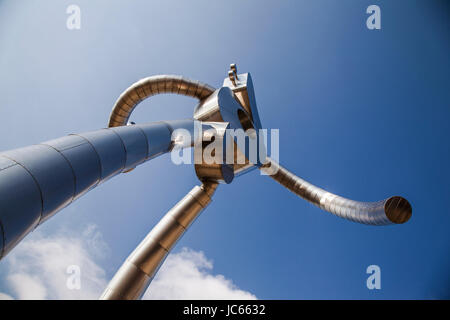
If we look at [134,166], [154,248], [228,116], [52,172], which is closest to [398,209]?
[228,116]

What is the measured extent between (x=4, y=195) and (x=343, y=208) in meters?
15.4

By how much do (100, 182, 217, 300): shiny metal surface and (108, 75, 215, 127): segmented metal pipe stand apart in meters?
9.17

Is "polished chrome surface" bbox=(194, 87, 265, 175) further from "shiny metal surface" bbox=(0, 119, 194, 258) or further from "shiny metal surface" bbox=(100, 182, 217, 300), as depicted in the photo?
"shiny metal surface" bbox=(0, 119, 194, 258)

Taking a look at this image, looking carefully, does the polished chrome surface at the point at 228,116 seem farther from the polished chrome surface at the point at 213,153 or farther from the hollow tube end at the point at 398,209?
the hollow tube end at the point at 398,209

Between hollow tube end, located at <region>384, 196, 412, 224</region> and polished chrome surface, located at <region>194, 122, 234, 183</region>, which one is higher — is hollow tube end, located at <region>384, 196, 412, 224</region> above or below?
below

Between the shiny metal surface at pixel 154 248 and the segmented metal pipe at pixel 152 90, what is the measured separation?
30.1ft

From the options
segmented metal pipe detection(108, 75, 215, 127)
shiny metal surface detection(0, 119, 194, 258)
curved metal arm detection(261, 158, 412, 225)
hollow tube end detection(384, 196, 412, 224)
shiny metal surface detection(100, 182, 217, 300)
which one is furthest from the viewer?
segmented metal pipe detection(108, 75, 215, 127)

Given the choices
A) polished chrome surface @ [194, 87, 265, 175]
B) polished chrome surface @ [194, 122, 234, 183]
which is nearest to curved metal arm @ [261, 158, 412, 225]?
polished chrome surface @ [194, 87, 265, 175]

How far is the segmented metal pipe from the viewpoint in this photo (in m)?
17.1

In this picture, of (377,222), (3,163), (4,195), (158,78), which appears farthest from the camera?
(158,78)

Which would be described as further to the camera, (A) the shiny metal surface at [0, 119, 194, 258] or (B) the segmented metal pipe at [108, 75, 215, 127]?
(B) the segmented metal pipe at [108, 75, 215, 127]
